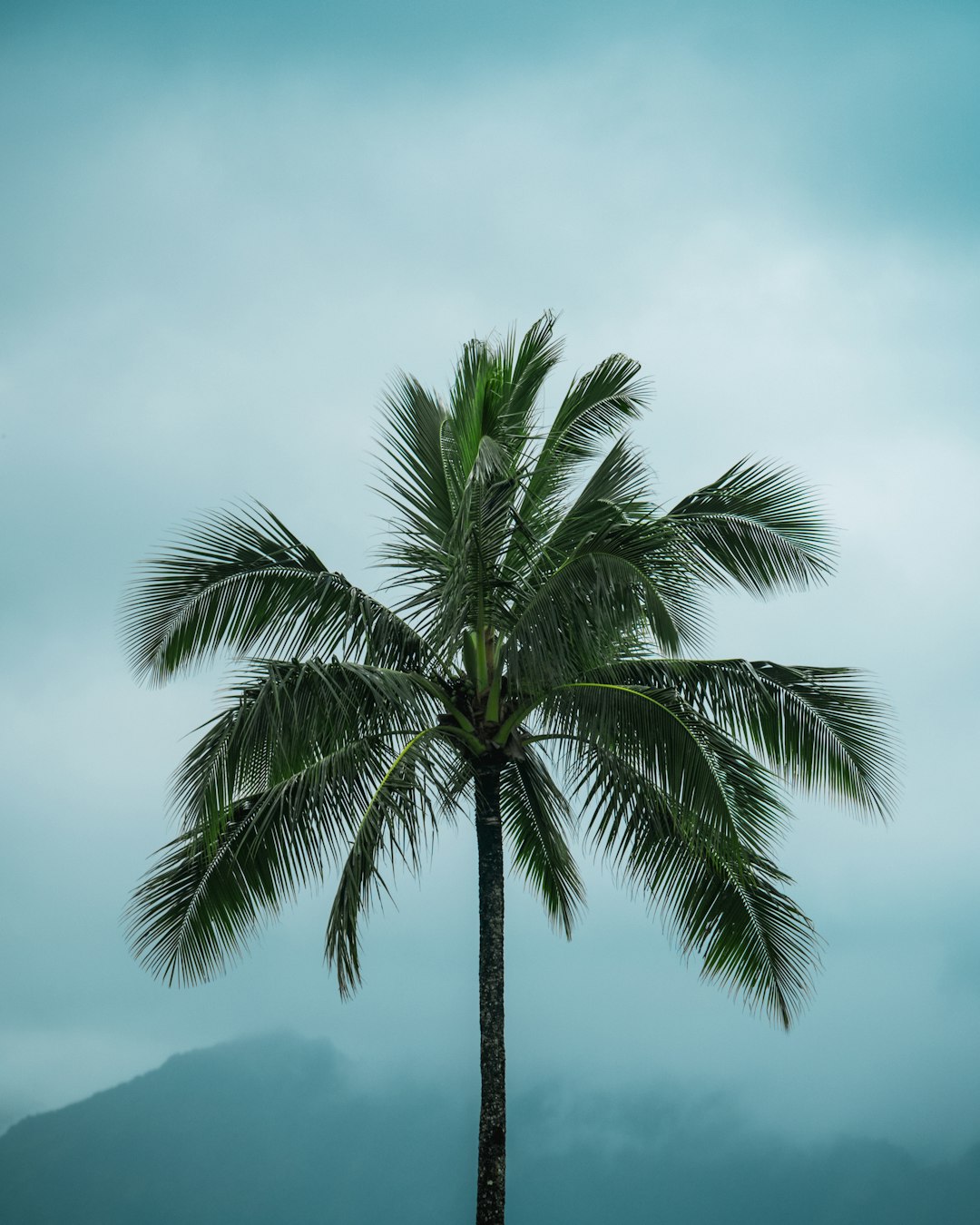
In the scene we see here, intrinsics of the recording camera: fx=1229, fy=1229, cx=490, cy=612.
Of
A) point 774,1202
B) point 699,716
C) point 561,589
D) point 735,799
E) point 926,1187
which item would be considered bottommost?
point 774,1202

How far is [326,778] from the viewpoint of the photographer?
9.38m

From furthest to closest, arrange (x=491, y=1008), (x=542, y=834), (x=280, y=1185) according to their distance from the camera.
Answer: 1. (x=280, y=1185)
2. (x=542, y=834)
3. (x=491, y=1008)

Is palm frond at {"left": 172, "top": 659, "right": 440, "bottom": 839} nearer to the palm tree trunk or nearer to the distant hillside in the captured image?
the palm tree trunk

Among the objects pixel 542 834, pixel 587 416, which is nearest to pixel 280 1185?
pixel 542 834

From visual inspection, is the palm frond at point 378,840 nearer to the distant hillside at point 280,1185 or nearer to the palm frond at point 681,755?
the palm frond at point 681,755

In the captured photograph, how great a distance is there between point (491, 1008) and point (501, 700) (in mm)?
2577

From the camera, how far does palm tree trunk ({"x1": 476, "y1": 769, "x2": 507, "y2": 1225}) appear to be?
9.80m

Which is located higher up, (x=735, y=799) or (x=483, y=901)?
(x=735, y=799)

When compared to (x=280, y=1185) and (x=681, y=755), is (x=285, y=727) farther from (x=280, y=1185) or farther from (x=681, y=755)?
(x=280, y=1185)

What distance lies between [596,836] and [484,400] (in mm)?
4060

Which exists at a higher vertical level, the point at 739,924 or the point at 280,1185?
the point at 739,924

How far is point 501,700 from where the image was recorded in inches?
418

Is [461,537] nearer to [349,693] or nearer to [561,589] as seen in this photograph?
[561,589]

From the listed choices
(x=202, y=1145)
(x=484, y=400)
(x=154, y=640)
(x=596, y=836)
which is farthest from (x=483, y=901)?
(x=202, y=1145)
